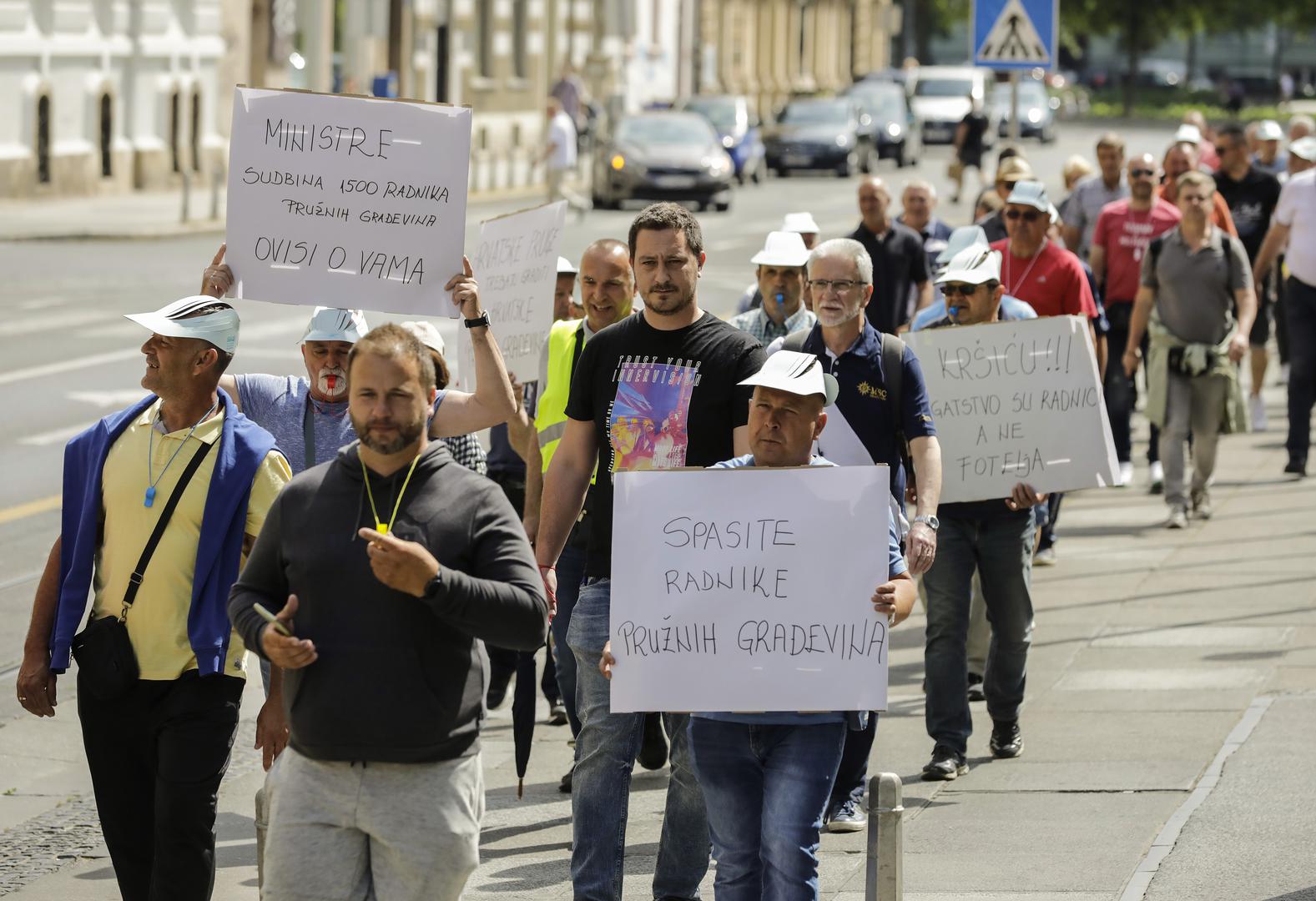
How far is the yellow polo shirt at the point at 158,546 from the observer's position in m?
5.86

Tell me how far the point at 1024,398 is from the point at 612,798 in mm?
3075

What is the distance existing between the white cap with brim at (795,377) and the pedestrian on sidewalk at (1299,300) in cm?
973

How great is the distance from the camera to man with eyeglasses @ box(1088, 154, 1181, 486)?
46.2 ft

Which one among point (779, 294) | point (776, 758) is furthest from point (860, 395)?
point (779, 294)

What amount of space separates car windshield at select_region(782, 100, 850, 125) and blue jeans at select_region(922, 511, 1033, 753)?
4017cm

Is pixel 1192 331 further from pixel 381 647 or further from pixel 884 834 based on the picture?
pixel 381 647

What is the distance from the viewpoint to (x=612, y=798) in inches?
257

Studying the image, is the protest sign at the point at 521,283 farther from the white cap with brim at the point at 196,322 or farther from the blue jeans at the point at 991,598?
the white cap with brim at the point at 196,322

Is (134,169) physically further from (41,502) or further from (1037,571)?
(1037,571)

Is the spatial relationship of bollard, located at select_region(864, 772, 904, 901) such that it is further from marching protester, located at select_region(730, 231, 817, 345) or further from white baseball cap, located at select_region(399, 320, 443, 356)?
marching protester, located at select_region(730, 231, 817, 345)

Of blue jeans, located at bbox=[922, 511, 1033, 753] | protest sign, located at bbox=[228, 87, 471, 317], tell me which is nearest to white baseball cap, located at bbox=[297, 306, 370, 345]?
protest sign, located at bbox=[228, 87, 471, 317]

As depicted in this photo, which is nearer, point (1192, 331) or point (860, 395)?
point (860, 395)

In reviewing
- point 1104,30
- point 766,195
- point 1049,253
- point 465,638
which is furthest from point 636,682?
point 1104,30

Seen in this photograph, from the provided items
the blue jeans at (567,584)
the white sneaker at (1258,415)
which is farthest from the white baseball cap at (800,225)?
the white sneaker at (1258,415)
